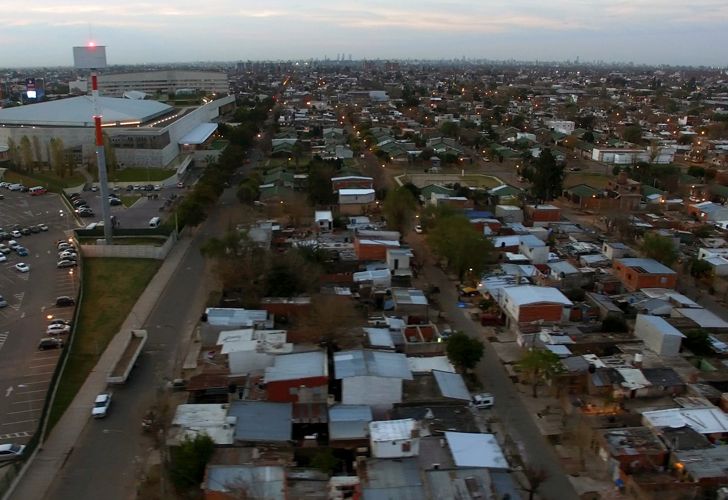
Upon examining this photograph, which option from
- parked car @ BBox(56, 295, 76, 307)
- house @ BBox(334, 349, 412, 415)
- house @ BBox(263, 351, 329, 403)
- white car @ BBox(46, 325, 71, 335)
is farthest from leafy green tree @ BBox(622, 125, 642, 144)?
white car @ BBox(46, 325, 71, 335)

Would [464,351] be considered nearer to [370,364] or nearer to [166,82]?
[370,364]

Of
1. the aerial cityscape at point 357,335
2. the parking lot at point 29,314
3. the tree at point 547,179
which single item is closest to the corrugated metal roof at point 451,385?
the aerial cityscape at point 357,335

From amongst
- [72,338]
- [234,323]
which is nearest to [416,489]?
[234,323]

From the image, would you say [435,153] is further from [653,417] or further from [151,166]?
[653,417]

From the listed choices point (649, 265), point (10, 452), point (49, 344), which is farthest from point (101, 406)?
point (649, 265)

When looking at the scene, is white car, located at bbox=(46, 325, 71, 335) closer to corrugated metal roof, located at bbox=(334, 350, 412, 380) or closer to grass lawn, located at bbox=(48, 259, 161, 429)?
grass lawn, located at bbox=(48, 259, 161, 429)

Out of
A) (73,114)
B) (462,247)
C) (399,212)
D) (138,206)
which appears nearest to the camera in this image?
(462,247)

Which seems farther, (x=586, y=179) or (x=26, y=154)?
(x=586, y=179)
